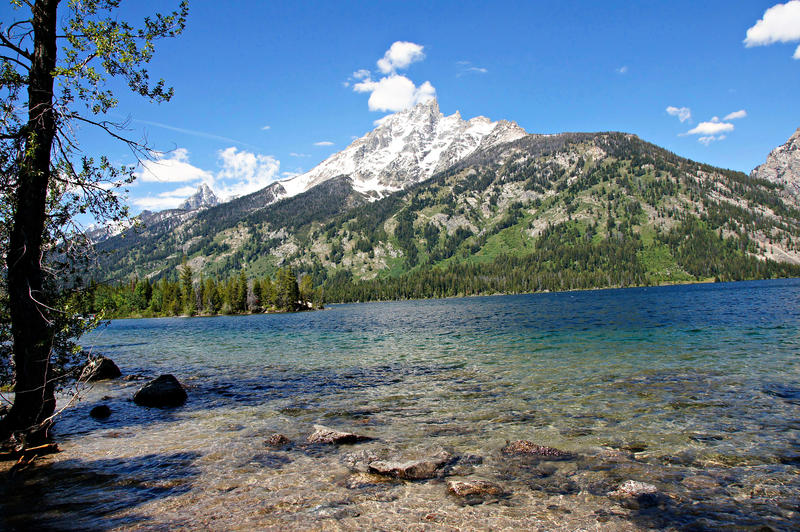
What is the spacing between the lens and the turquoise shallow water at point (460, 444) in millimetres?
9852

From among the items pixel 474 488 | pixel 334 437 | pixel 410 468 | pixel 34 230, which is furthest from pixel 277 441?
pixel 34 230

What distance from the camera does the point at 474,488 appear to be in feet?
36.2

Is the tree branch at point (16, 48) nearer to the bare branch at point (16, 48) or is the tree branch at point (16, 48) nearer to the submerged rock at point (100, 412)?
the bare branch at point (16, 48)

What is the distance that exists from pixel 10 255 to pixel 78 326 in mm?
3135

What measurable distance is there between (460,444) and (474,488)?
419 cm

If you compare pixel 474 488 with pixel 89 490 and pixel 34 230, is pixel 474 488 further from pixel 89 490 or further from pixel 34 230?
pixel 34 230

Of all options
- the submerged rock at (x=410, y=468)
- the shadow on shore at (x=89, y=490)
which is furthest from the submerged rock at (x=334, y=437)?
the shadow on shore at (x=89, y=490)

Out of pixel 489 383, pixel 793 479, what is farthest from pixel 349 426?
pixel 793 479

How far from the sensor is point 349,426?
18531mm

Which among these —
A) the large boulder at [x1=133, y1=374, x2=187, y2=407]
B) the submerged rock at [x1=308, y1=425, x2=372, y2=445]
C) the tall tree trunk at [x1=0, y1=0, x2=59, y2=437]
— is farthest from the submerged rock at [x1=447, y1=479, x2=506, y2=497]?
the large boulder at [x1=133, y1=374, x2=187, y2=407]

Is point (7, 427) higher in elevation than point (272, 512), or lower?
higher

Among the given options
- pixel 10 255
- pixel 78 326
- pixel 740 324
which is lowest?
pixel 740 324

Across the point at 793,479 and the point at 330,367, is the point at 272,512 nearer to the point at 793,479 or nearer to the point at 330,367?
the point at 793,479

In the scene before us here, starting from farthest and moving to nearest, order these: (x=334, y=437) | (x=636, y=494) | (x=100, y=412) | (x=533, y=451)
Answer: (x=100, y=412) < (x=334, y=437) < (x=533, y=451) < (x=636, y=494)
